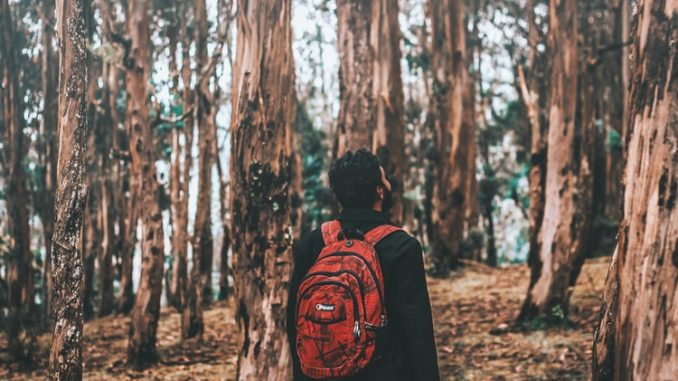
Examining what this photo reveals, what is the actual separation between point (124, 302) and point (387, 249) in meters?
16.1

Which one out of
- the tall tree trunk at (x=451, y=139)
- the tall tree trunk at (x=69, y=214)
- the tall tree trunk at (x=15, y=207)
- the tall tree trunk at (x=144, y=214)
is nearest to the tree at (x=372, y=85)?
the tall tree trunk at (x=144, y=214)

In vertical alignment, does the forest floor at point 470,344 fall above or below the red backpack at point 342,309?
below

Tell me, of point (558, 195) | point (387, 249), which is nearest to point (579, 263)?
point (558, 195)

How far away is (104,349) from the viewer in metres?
12.5

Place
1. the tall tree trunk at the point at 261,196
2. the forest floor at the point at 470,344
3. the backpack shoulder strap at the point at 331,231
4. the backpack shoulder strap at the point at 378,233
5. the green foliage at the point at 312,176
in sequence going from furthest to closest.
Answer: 1. the green foliage at the point at 312,176
2. the forest floor at the point at 470,344
3. the tall tree trunk at the point at 261,196
4. the backpack shoulder strap at the point at 331,231
5. the backpack shoulder strap at the point at 378,233

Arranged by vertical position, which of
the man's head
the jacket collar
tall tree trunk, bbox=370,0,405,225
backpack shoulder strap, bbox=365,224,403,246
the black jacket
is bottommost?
the black jacket

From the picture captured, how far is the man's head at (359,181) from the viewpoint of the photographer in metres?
3.14

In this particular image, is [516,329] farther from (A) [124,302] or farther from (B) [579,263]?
(A) [124,302]

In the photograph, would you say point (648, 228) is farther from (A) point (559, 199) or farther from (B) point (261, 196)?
(A) point (559, 199)

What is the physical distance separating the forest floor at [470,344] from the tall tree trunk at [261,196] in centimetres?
317

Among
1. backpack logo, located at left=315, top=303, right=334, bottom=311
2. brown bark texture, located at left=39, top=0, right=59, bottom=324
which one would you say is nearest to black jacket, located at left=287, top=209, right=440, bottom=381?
backpack logo, located at left=315, top=303, right=334, bottom=311

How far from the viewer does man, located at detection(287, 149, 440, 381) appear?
299 centimetres

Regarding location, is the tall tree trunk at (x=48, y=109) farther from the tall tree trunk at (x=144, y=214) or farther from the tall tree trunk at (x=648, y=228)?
the tall tree trunk at (x=648, y=228)

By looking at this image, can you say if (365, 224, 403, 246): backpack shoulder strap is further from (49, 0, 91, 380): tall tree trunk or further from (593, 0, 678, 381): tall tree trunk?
(49, 0, 91, 380): tall tree trunk
